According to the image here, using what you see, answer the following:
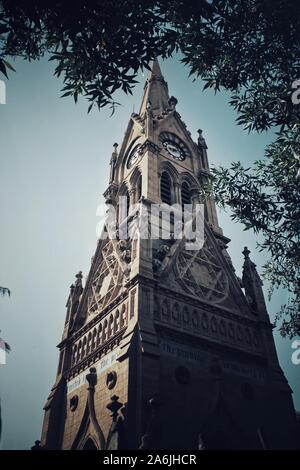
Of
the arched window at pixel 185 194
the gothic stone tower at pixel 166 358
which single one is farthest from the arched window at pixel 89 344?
the arched window at pixel 185 194

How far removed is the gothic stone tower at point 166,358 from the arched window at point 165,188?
161 centimetres

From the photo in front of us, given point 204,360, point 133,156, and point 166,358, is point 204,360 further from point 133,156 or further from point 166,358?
point 133,156

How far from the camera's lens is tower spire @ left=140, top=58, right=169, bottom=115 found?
126 feet

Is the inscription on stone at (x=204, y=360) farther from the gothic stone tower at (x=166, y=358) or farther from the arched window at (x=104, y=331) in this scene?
the arched window at (x=104, y=331)

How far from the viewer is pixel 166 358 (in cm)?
1600

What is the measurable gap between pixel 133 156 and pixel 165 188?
6080mm

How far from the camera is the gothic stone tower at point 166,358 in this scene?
14.3 m

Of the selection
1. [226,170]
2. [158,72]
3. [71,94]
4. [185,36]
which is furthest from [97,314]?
[158,72]

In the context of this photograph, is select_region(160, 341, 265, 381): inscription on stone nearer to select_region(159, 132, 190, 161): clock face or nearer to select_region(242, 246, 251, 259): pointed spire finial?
select_region(242, 246, 251, 259): pointed spire finial

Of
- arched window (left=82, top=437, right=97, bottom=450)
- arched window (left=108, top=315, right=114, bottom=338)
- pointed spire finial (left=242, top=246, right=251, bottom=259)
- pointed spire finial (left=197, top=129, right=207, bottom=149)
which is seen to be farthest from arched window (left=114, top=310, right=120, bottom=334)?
pointed spire finial (left=197, top=129, right=207, bottom=149)

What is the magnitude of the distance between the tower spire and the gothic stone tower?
15.3 metres

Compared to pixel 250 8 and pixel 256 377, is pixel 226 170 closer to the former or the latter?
pixel 250 8

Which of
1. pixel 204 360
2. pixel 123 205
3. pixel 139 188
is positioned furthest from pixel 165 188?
pixel 204 360

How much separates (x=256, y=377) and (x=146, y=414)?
830cm
